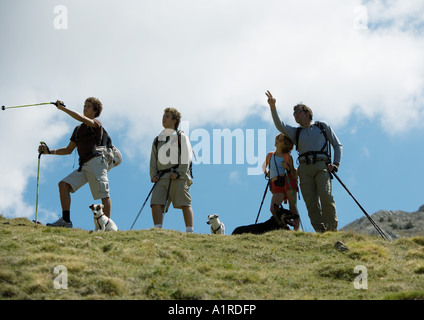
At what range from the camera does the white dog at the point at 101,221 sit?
14.6 meters

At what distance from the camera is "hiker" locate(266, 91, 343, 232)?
51.8 ft

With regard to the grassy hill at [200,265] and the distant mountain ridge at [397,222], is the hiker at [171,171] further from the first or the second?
the distant mountain ridge at [397,222]

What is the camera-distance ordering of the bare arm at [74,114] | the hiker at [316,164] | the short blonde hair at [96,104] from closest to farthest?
the bare arm at [74,114]
the short blonde hair at [96,104]
the hiker at [316,164]

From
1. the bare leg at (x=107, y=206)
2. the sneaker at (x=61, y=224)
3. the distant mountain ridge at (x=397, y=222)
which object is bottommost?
the sneaker at (x=61, y=224)

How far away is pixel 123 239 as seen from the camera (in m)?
13.5

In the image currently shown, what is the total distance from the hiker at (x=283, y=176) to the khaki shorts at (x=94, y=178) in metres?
4.35

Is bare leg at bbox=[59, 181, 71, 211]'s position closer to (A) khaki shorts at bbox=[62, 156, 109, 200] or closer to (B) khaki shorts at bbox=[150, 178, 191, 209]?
(A) khaki shorts at bbox=[62, 156, 109, 200]

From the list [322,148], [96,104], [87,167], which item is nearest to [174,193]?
[87,167]

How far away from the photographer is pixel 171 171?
15.4 m

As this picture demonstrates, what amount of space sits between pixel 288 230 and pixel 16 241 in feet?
22.1

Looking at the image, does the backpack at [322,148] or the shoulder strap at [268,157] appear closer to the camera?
the backpack at [322,148]

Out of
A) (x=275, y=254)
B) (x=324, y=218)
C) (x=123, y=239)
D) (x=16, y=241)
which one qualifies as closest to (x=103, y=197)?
(x=123, y=239)

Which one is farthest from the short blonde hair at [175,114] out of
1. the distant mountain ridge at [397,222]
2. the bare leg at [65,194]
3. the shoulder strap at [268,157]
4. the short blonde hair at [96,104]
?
the distant mountain ridge at [397,222]
